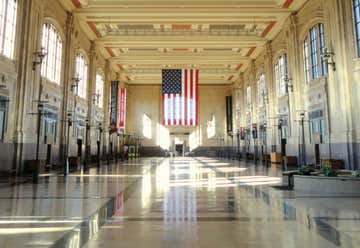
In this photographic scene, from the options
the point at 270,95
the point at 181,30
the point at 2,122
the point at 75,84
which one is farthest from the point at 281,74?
the point at 2,122

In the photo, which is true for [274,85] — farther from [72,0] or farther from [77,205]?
[77,205]

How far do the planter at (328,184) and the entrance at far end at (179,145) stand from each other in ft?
110

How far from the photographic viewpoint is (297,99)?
1742 centimetres

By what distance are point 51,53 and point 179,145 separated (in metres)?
29.2

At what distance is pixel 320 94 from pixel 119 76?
23195 millimetres

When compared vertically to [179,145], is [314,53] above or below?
above

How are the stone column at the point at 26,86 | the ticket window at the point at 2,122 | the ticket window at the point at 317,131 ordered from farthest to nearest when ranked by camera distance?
the ticket window at the point at 317,131 → the stone column at the point at 26,86 → the ticket window at the point at 2,122

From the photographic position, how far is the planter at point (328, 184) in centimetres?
662

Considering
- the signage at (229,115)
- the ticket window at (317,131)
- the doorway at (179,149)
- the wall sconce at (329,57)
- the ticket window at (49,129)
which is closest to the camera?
the wall sconce at (329,57)

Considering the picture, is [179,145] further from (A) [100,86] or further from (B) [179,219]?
(B) [179,219]

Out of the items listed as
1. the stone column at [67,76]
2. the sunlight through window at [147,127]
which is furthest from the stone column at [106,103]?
the sunlight through window at [147,127]

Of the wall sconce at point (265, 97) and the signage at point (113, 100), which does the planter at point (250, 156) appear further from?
the signage at point (113, 100)

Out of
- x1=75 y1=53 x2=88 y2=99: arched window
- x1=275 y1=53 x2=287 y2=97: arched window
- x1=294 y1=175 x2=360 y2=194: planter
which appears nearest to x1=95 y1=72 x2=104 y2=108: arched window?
x1=75 y1=53 x2=88 y2=99: arched window

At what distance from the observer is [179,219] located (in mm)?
4434
